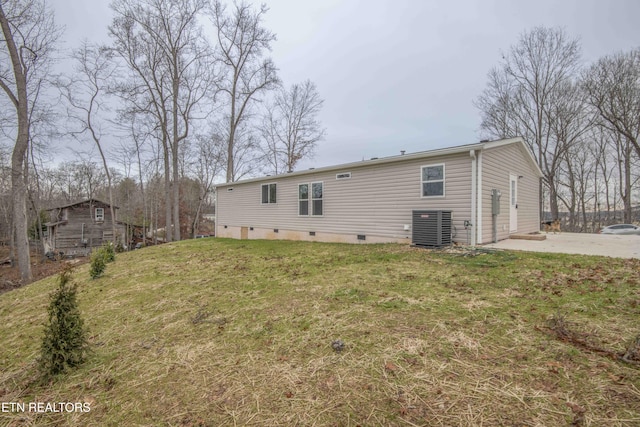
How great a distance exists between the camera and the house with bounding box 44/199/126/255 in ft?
66.9

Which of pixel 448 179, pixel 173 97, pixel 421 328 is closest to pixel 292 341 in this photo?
pixel 421 328

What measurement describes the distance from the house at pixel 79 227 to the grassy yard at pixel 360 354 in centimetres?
2038

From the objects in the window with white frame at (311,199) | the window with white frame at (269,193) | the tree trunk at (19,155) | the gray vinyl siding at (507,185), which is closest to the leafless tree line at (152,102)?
the tree trunk at (19,155)

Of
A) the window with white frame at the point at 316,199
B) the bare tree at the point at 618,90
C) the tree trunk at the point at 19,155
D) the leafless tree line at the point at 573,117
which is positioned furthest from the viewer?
the leafless tree line at the point at 573,117

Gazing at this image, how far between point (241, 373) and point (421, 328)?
5.63ft

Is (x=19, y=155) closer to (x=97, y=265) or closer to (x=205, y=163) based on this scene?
(x=97, y=265)

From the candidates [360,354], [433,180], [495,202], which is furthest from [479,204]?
[360,354]

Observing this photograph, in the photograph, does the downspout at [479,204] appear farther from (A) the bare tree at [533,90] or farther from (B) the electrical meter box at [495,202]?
(A) the bare tree at [533,90]

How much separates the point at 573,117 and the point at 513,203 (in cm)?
1295

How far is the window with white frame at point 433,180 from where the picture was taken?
310 inches

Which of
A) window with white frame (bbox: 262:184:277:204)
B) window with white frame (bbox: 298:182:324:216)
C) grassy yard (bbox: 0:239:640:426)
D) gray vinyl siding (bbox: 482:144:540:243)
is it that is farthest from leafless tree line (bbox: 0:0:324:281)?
gray vinyl siding (bbox: 482:144:540:243)

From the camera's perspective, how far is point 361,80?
15734mm

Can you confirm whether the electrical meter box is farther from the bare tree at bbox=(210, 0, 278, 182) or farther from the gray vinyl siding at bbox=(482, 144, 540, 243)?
the bare tree at bbox=(210, 0, 278, 182)

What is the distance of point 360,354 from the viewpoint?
237 centimetres
